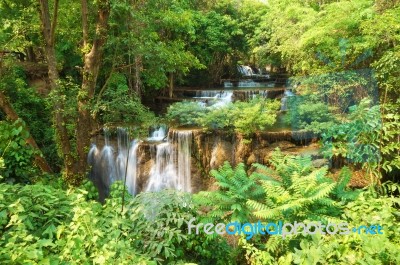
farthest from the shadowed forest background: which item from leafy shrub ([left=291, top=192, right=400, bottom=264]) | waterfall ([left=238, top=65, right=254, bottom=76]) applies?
waterfall ([left=238, top=65, right=254, bottom=76])

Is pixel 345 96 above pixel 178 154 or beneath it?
above

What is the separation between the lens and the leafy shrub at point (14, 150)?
12.1ft

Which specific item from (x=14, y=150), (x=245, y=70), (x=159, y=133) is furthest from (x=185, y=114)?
(x=245, y=70)

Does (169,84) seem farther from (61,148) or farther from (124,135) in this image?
(61,148)

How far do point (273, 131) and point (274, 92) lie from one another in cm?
537

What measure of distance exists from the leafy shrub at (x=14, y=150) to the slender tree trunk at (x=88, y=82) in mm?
2320

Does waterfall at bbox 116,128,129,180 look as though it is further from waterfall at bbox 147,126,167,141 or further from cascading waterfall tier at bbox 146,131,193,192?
cascading waterfall tier at bbox 146,131,193,192

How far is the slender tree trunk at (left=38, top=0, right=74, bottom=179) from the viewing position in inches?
247

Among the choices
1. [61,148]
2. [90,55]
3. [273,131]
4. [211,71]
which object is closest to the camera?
[90,55]

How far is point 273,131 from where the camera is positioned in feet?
32.6

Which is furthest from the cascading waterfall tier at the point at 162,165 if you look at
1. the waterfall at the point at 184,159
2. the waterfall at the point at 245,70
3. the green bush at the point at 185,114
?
the waterfall at the point at 245,70

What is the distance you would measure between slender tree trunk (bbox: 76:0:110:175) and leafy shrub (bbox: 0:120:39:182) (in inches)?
91.3

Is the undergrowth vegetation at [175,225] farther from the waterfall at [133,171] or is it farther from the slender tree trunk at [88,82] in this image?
the waterfall at [133,171]

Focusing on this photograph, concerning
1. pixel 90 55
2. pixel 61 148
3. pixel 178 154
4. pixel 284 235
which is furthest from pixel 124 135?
pixel 284 235
